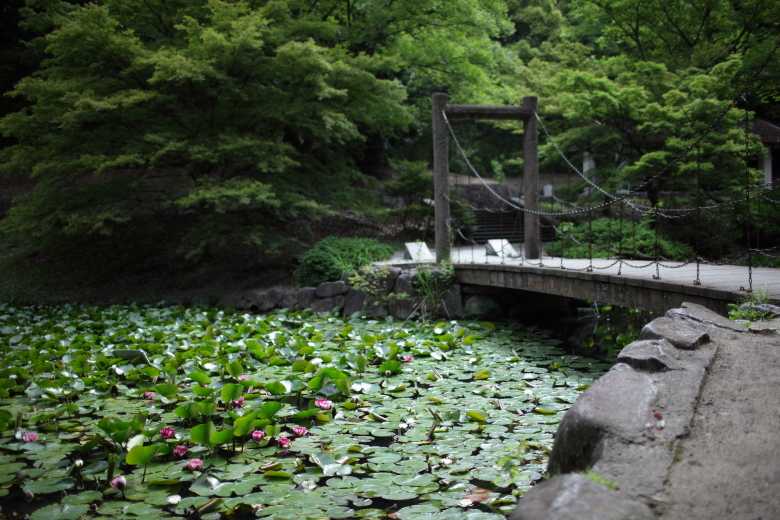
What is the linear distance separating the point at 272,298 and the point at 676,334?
6.38m

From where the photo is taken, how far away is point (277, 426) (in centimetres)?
267

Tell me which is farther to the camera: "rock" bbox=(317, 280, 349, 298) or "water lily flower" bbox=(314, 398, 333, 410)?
"rock" bbox=(317, 280, 349, 298)

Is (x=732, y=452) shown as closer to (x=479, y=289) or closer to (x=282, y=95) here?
(x=479, y=289)

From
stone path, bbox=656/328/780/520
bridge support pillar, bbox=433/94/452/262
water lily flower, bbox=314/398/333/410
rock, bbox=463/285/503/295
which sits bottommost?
water lily flower, bbox=314/398/333/410

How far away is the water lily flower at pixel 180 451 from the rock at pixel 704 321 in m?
2.63

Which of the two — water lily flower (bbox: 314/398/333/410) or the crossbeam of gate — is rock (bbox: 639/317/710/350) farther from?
the crossbeam of gate

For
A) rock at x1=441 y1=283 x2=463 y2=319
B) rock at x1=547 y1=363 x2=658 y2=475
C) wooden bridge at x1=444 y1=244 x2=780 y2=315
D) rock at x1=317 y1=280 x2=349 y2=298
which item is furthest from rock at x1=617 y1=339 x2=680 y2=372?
rock at x1=317 y1=280 x2=349 y2=298

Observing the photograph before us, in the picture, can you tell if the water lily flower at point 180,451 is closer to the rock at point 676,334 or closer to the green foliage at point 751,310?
the rock at point 676,334

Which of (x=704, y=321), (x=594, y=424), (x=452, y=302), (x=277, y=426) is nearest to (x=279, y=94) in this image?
(x=452, y=302)

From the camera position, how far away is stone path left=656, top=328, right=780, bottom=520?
1300 millimetres

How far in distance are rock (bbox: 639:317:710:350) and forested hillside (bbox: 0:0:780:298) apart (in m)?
5.50

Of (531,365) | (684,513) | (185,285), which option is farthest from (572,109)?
(684,513)

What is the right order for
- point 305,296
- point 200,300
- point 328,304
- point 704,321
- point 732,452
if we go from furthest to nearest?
point 200,300, point 305,296, point 328,304, point 704,321, point 732,452

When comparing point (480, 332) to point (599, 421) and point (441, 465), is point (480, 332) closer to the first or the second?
point (441, 465)
